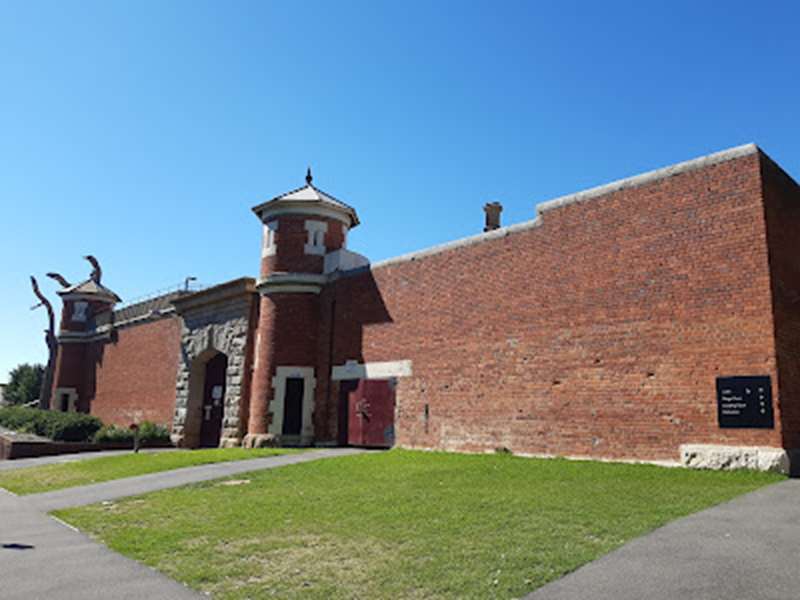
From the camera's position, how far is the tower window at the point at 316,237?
63.2ft

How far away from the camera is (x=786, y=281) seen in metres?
10.7

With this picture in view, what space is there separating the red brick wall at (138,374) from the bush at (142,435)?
77 cm

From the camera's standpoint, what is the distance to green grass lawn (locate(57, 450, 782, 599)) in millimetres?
5164

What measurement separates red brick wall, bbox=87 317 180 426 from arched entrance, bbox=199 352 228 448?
83.5 inches

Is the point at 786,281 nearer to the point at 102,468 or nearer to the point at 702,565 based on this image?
the point at 702,565

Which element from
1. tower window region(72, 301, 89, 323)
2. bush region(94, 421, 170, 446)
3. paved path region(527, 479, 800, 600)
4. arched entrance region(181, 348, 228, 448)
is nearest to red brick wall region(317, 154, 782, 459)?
paved path region(527, 479, 800, 600)

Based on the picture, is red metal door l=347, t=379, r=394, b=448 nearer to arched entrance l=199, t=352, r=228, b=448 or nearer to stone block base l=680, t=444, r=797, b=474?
arched entrance l=199, t=352, r=228, b=448

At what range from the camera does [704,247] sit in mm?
10945

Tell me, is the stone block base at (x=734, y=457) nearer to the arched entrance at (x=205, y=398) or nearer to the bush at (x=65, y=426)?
the arched entrance at (x=205, y=398)

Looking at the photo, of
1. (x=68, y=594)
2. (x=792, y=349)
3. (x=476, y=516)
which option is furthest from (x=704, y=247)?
(x=68, y=594)

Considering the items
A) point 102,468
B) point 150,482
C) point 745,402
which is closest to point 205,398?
point 102,468

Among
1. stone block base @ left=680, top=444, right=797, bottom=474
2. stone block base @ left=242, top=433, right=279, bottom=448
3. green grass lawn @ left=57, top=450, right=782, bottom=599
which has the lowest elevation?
green grass lawn @ left=57, top=450, right=782, bottom=599

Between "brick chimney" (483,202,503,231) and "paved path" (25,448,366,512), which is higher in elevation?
"brick chimney" (483,202,503,231)

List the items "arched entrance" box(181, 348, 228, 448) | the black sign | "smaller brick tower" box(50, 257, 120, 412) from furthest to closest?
"smaller brick tower" box(50, 257, 120, 412), "arched entrance" box(181, 348, 228, 448), the black sign
